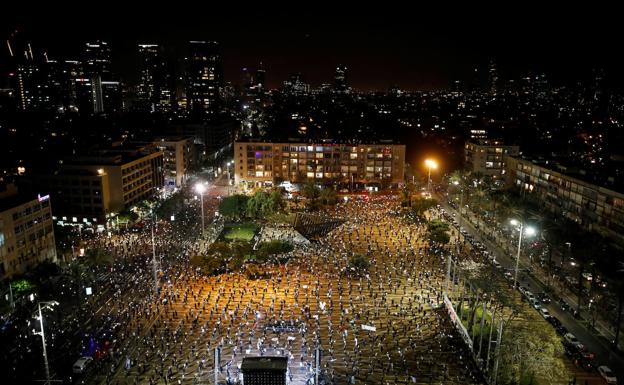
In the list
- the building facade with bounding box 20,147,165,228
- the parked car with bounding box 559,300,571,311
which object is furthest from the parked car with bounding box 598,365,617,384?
the building facade with bounding box 20,147,165,228

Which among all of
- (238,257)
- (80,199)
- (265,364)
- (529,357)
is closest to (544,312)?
(529,357)

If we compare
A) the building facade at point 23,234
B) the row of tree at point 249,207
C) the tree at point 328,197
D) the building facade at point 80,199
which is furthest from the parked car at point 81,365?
the tree at point 328,197

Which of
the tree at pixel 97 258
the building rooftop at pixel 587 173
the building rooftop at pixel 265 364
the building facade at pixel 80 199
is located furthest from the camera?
the building facade at pixel 80 199

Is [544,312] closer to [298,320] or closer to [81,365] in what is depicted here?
[298,320]

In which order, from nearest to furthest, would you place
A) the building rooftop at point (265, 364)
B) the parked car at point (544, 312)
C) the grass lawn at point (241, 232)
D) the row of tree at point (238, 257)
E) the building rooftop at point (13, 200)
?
the building rooftop at point (265, 364)
the parked car at point (544, 312)
the building rooftop at point (13, 200)
the row of tree at point (238, 257)
the grass lawn at point (241, 232)

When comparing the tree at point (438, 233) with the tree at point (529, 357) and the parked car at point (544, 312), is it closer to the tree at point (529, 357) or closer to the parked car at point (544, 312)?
the parked car at point (544, 312)

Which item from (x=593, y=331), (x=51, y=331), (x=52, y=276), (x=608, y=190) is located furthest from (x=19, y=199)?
(x=608, y=190)

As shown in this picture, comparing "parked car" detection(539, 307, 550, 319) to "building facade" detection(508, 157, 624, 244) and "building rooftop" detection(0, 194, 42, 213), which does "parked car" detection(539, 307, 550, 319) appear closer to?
"building facade" detection(508, 157, 624, 244)

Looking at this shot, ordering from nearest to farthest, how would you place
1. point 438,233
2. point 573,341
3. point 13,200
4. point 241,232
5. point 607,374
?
point 607,374 → point 573,341 → point 13,200 → point 438,233 → point 241,232
